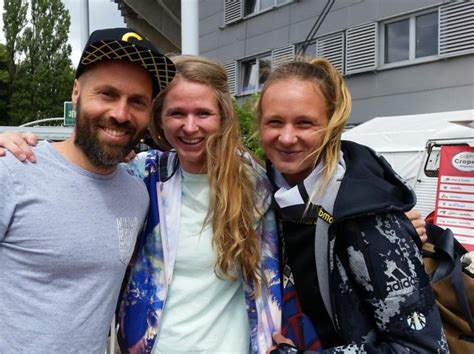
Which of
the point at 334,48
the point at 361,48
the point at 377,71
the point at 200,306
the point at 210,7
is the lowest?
the point at 200,306

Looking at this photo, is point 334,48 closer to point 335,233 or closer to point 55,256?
point 335,233

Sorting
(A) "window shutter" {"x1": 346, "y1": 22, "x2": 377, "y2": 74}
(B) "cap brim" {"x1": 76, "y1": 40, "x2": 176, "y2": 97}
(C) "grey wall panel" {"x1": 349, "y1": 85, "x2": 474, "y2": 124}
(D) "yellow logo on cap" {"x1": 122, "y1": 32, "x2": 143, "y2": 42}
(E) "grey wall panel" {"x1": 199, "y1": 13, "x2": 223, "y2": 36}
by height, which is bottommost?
(B) "cap brim" {"x1": 76, "y1": 40, "x2": 176, "y2": 97}

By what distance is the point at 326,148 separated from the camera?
1.78 metres

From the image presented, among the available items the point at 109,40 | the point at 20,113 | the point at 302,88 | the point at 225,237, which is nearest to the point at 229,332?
the point at 225,237

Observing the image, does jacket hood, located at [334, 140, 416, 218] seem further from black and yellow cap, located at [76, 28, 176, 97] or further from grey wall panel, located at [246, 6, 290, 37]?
grey wall panel, located at [246, 6, 290, 37]

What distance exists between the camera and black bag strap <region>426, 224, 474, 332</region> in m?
1.61

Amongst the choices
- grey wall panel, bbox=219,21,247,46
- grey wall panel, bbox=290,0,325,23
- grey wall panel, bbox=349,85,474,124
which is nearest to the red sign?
grey wall panel, bbox=349,85,474,124

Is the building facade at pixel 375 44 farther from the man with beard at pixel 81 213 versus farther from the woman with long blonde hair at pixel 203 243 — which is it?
the man with beard at pixel 81 213

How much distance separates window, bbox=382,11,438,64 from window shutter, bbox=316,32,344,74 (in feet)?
3.99

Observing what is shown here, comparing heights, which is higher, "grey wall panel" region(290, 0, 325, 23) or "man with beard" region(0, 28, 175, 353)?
"grey wall panel" region(290, 0, 325, 23)

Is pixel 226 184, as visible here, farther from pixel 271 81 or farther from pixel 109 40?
pixel 109 40

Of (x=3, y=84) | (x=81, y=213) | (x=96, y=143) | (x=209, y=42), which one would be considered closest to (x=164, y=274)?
(x=81, y=213)

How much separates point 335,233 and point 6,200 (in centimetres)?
110

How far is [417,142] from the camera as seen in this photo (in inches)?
378
